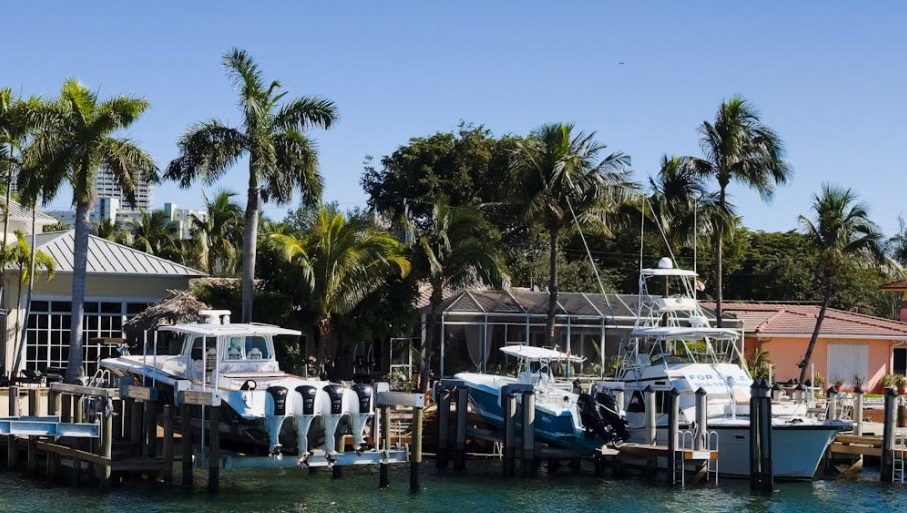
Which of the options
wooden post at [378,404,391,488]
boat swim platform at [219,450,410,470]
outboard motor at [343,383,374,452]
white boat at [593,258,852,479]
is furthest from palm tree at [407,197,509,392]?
boat swim platform at [219,450,410,470]

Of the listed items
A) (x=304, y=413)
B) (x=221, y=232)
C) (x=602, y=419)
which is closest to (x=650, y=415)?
(x=602, y=419)

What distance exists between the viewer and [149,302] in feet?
151

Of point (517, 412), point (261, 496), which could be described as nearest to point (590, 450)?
point (517, 412)

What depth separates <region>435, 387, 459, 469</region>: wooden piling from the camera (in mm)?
33594

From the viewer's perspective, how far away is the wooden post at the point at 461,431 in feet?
108

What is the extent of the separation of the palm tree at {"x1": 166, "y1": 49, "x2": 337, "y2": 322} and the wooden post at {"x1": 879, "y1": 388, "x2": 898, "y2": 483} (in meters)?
18.4

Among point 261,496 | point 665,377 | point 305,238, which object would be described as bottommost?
point 261,496

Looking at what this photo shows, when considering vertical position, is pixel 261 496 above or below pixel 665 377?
below

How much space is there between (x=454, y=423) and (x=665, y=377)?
560 cm

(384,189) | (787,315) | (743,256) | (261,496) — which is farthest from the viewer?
(743,256)

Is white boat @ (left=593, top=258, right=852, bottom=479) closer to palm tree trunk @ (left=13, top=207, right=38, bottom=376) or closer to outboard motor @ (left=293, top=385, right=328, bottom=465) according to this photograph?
outboard motor @ (left=293, top=385, right=328, bottom=465)

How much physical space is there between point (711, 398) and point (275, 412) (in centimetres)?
1158

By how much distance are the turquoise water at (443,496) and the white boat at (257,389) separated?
1.51m

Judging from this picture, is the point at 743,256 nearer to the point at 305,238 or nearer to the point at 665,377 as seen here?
the point at 305,238
